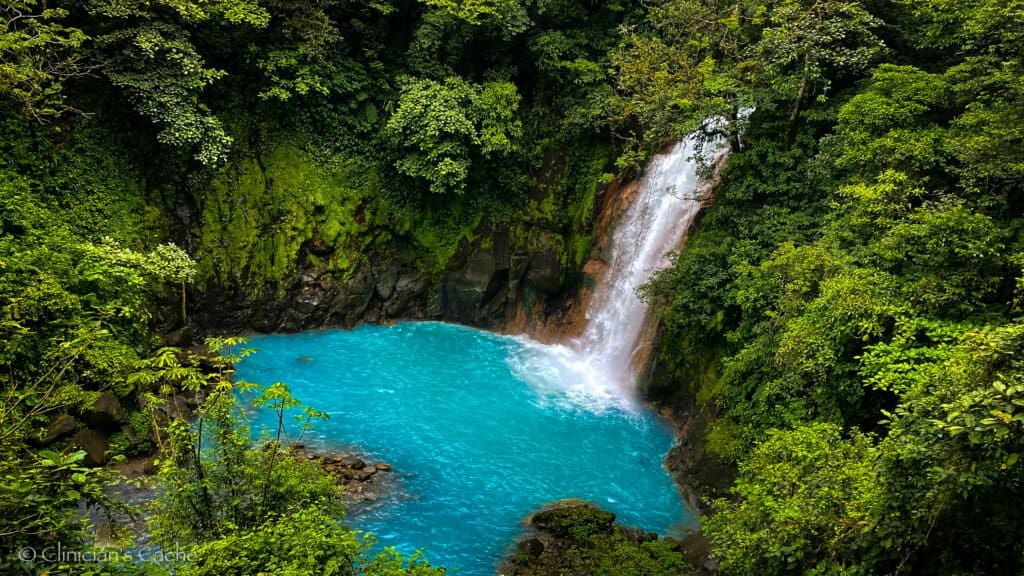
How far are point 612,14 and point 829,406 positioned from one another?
1522 cm

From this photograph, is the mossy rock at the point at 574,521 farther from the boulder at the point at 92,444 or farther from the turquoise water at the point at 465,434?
the boulder at the point at 92,444

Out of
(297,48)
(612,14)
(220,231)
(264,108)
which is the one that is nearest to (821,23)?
(612,14)

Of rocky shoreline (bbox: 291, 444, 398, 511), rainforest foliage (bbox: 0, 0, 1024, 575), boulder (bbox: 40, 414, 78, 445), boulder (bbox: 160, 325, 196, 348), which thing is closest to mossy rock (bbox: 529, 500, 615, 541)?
rainforest foliage (bbox: 0, 0, 1024, 575)

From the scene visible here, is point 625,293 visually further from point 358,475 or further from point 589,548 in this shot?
point 358,475

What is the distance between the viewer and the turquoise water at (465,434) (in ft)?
35.3

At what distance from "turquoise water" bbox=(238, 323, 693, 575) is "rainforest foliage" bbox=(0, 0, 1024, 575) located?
132 cm

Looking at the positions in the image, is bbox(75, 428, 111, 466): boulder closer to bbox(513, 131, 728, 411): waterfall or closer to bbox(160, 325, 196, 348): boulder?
bbox(160, 325, 196, 348): boulder

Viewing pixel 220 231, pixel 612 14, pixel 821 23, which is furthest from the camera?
pixel 612 14

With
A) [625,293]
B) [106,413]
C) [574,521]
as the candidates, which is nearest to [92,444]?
[106,413]

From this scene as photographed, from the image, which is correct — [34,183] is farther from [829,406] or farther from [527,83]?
[829,406]

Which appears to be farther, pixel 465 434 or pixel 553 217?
pixel 553 217

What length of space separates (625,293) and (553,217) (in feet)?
13.2

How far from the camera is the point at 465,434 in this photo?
45.0 ft

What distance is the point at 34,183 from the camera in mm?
12250
